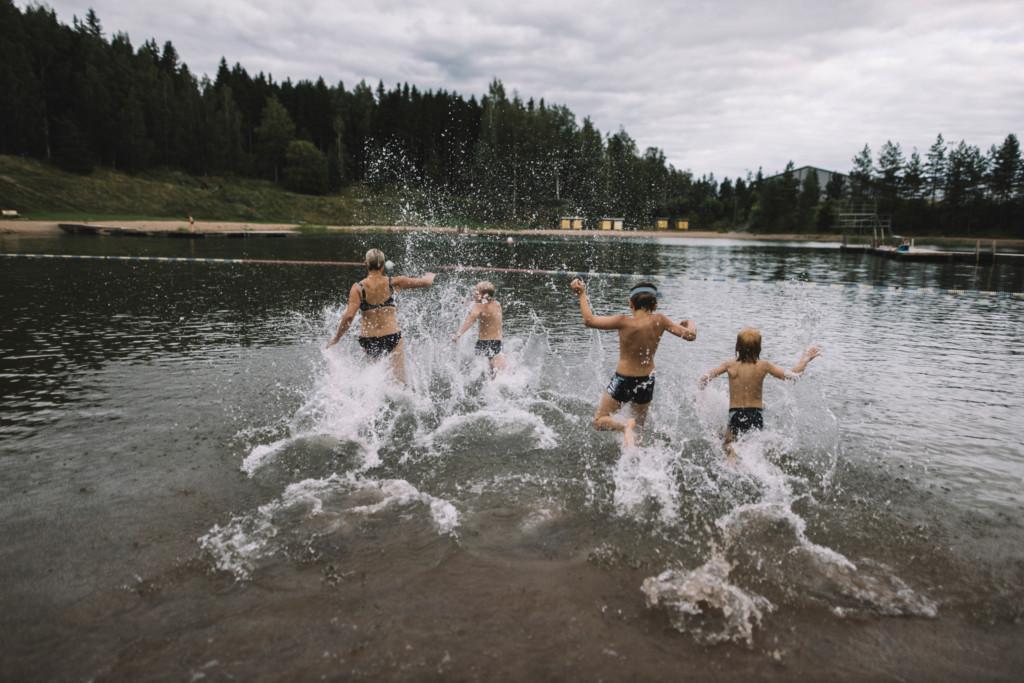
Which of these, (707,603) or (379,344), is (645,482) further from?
(379,344)

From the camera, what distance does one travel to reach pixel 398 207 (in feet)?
332

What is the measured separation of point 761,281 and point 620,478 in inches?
1034

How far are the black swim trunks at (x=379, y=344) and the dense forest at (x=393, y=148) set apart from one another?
87044 mm

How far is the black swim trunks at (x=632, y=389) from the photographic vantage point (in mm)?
6949

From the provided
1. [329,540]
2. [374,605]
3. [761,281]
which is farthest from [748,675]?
[761,281]

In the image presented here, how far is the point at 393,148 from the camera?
377ft

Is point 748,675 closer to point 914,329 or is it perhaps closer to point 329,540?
point 329,540

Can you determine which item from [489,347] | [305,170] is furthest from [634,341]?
[305,170]

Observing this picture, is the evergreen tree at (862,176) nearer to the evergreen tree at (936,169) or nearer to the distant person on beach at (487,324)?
the evergreen tree at (936,169)

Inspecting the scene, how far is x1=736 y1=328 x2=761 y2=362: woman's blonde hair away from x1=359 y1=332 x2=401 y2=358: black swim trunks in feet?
17.9

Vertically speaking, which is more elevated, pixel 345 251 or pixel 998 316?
pixel 345 251

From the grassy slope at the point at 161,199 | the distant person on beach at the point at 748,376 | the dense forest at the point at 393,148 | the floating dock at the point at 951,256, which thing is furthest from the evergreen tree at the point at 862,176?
the distant person on beach at the point at 748,376

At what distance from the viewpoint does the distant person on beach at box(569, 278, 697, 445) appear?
21.6 ft

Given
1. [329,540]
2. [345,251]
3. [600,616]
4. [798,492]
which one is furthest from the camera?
[345,251]
